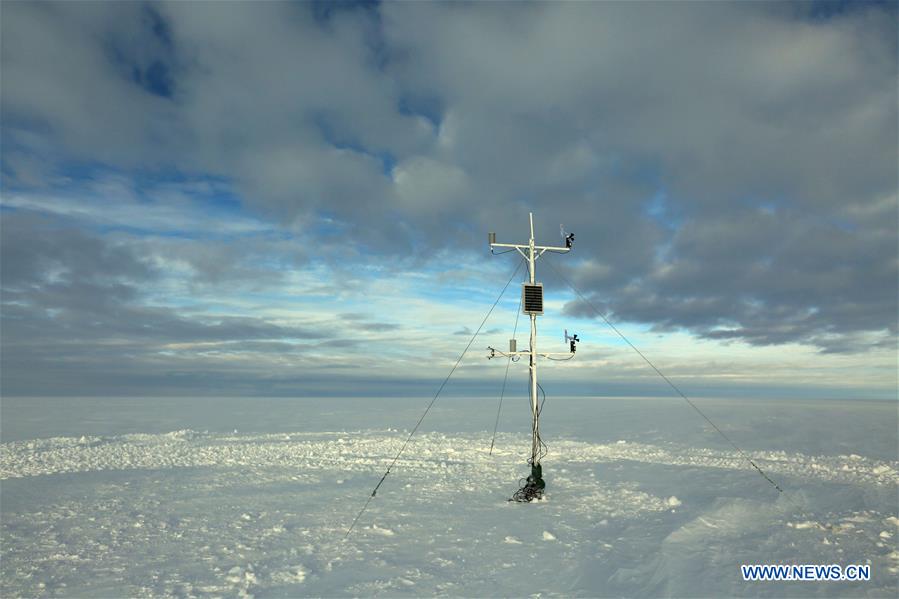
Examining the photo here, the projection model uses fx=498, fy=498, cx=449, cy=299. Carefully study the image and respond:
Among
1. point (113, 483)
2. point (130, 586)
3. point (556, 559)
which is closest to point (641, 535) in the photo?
point (556, 559)

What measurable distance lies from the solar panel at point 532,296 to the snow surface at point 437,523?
5904 millimetres

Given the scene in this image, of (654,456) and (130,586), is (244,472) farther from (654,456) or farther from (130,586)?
(654,456)

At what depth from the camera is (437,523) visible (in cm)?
1296

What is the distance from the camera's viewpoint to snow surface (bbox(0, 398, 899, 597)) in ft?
30.7

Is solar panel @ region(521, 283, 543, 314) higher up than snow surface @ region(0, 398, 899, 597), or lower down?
higher up

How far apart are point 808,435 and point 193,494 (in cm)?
3626

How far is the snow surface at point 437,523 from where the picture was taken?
9.37 metres

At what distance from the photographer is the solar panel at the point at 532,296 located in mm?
15633

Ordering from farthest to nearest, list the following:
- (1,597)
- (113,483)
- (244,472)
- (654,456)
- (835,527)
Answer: (654,456), (244,472), (113,483), (835,527), (1,597)

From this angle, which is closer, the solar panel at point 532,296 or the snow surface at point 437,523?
the snow surface at point 437,523

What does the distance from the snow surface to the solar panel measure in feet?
19.4

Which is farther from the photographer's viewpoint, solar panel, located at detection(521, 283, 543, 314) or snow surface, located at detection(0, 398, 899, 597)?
solar panel, located at detection(521, 283, 543, 314)

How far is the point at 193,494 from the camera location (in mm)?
16359

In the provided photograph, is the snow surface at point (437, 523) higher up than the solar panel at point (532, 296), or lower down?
lower down
